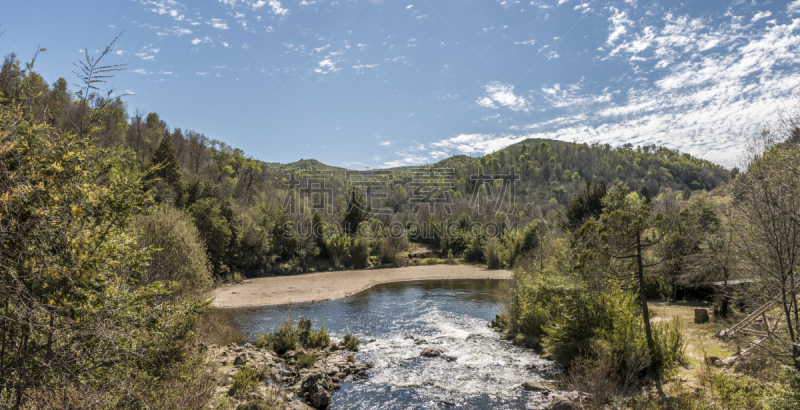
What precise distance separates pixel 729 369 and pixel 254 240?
35.5 meters

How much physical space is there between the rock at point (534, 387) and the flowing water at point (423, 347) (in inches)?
12.1

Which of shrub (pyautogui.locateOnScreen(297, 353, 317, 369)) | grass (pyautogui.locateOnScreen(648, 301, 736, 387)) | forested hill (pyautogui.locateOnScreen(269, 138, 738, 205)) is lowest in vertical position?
shrub (pyautogui.locateOnScreen(297, 353, 317, 369))

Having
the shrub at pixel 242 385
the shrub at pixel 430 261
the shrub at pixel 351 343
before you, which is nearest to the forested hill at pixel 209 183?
the shrub at pixel 242 385

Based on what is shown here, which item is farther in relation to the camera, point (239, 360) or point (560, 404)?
point (239, 360)

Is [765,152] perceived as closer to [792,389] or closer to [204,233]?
[792,389]

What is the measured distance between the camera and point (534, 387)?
439 inches

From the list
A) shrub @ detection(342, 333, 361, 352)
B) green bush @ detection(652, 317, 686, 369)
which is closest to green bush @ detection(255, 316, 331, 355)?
shrub @ detection(342, 333, 361, 352)

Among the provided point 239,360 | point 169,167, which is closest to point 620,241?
point 239,360

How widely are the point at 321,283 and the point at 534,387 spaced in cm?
2477

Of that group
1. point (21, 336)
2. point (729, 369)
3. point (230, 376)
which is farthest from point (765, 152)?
Result: point (230, 376)

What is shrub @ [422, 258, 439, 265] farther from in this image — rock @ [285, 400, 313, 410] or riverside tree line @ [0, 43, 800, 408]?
rock @ [285, 400, 313, 410]

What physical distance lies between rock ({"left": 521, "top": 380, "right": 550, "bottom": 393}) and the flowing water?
308mm

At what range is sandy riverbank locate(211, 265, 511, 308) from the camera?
2597 centimetres

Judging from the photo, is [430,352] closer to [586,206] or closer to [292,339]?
[292,339]
